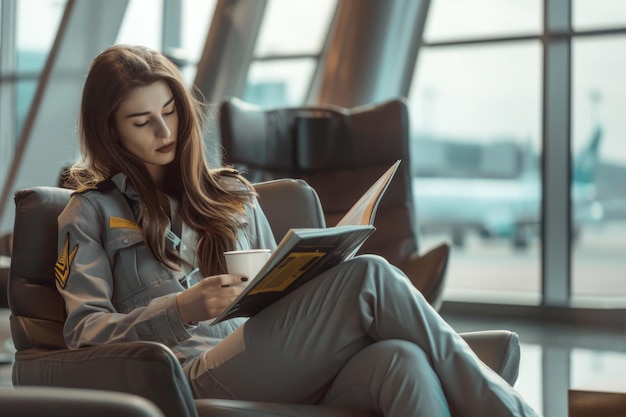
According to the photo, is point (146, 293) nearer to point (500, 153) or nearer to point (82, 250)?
point (82, 250)

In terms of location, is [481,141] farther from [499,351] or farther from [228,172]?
[499,351]

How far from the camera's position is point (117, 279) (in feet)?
6.03

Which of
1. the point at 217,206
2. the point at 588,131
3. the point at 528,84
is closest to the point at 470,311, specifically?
the point at 588,131

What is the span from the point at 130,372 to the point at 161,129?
24.4 inches

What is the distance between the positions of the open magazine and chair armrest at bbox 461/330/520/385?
0.31m

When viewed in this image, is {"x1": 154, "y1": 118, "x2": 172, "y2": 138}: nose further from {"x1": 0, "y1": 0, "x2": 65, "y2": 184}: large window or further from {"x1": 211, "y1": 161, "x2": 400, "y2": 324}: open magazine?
{"x1": 0, "y1": 0, "x2": 65, "y2": 184}: large window

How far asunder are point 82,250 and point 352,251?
1.72 feet

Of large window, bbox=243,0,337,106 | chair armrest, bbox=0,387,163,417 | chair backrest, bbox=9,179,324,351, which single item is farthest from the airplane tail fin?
chair armrest, bbox=0,387,163,417

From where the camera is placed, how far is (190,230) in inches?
76.2

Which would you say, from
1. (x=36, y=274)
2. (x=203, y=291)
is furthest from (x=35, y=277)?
(x=203, y=291)

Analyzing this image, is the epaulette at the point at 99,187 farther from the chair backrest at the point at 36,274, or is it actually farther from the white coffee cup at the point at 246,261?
the white coffee cup at the point at 246,261

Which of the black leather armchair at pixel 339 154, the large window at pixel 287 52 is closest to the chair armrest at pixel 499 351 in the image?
the black leather armchair at pixel 339 154

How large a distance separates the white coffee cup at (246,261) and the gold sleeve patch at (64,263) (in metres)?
0.36

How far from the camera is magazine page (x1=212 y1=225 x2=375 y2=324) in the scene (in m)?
1.41
